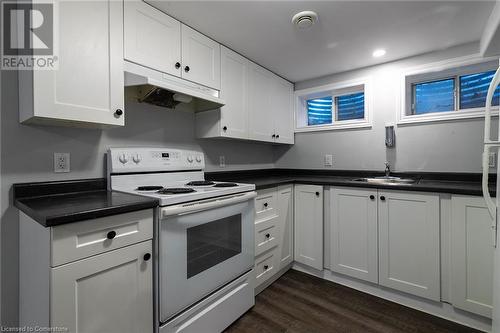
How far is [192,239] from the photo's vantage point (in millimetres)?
1373

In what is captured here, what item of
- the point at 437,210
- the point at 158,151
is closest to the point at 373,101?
the point at 437,210

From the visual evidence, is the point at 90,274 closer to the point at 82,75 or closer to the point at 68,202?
the point at 68,202

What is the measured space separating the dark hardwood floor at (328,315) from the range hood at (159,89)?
1.63 metres

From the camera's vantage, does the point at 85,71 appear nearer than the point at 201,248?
Yes

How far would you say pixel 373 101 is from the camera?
253 centimetres

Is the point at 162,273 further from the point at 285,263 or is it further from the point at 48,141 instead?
the point at 285,263

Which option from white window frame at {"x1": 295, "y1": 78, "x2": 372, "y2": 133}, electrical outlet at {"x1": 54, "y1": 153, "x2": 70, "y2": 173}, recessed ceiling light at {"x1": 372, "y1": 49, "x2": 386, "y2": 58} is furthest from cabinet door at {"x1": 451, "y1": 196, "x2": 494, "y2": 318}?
electrical outlet at {"x1": 54, "y1": 153, "x2": 70, "y2": 173}

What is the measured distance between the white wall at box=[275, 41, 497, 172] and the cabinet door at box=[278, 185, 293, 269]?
80 centimetres

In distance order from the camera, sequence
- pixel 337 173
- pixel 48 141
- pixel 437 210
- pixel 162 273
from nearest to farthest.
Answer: pixel 162 273, pixel 48 141, pixel 437 210, pixel 337 173

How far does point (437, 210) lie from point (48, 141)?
8.43 ft

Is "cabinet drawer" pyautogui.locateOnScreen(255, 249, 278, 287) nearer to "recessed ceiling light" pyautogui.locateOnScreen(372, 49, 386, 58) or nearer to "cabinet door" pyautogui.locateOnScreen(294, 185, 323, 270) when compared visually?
"cabinet door" pyautogui.locateOnScreen(294, 185, 323, 270)

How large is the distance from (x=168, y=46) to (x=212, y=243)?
4.55ft

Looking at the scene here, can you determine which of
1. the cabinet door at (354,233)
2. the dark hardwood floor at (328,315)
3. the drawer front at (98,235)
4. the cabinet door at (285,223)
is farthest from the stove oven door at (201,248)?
the cabinet door at (354,233)

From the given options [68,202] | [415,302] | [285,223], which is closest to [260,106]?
[285,223]
